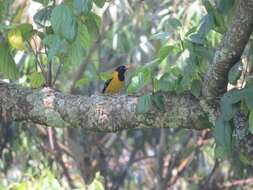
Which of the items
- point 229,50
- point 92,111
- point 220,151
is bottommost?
point 220,151

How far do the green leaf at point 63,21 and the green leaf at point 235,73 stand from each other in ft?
2.06

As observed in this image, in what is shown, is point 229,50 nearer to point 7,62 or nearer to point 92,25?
→ point 92,25

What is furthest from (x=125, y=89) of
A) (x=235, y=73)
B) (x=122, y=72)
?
(x=122, y=72)

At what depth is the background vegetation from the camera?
262cm

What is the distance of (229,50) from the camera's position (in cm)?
251

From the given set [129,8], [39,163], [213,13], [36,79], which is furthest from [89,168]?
[213,13]

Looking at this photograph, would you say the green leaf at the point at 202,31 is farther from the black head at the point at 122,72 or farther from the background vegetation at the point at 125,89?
the black head at the point at 122,72

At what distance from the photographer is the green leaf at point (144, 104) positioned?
2.61 meters

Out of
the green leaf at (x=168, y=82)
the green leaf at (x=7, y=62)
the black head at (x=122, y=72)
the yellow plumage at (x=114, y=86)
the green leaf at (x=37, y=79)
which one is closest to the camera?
the green leaf at (x=168, y=82)

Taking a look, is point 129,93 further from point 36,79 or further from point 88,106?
point 36,79

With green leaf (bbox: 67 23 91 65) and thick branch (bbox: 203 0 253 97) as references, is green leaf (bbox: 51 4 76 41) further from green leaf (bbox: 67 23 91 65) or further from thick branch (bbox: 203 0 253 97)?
thick branch (bbox: 203 0 253 97)

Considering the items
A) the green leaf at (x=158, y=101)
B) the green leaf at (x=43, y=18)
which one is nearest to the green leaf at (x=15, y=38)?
the green leaf at (x=43, y=18)

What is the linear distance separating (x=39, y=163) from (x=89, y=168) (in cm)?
58

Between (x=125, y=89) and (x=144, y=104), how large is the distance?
1373mm
